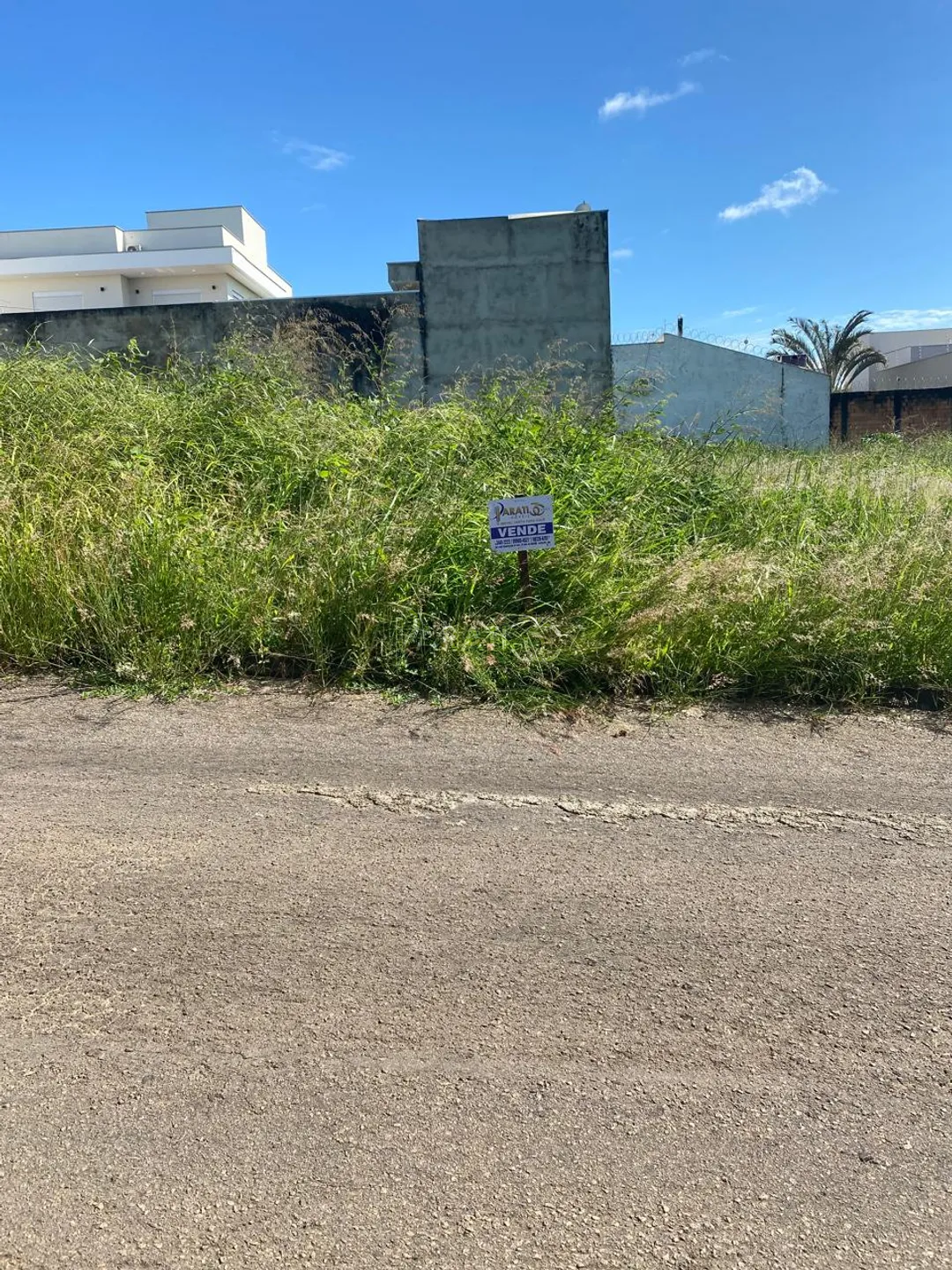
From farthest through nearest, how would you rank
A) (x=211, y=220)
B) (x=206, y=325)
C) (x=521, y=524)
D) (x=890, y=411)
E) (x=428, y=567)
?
(x=211, y=220), (x=890, y=411), (x=206, y=325), (x=428, y=567), (x=521, y=524)

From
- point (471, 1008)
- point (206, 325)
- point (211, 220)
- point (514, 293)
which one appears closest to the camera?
point (471, 1008)

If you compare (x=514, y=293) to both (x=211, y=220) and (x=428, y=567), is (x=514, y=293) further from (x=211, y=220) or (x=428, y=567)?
(x=211, y=220)

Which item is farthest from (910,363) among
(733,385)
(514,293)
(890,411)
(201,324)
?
(201,324)

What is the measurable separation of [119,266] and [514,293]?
30.4m

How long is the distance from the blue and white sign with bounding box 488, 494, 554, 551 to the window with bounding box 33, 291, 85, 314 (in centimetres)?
3706

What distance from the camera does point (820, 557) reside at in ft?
19.5

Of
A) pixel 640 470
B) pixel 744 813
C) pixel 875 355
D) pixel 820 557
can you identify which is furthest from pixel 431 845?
pixel 875 355

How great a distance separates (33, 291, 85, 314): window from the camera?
35.2m

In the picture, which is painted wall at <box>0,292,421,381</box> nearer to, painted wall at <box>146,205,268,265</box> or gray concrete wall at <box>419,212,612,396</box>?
gray concrete wall at <box>419,212,612,396</box>

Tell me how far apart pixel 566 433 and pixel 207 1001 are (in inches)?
238

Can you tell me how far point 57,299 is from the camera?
35.6m

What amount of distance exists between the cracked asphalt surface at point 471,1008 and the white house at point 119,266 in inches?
1447

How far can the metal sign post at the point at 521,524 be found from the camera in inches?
186

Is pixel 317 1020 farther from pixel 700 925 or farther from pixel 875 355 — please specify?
pixel 875 355
